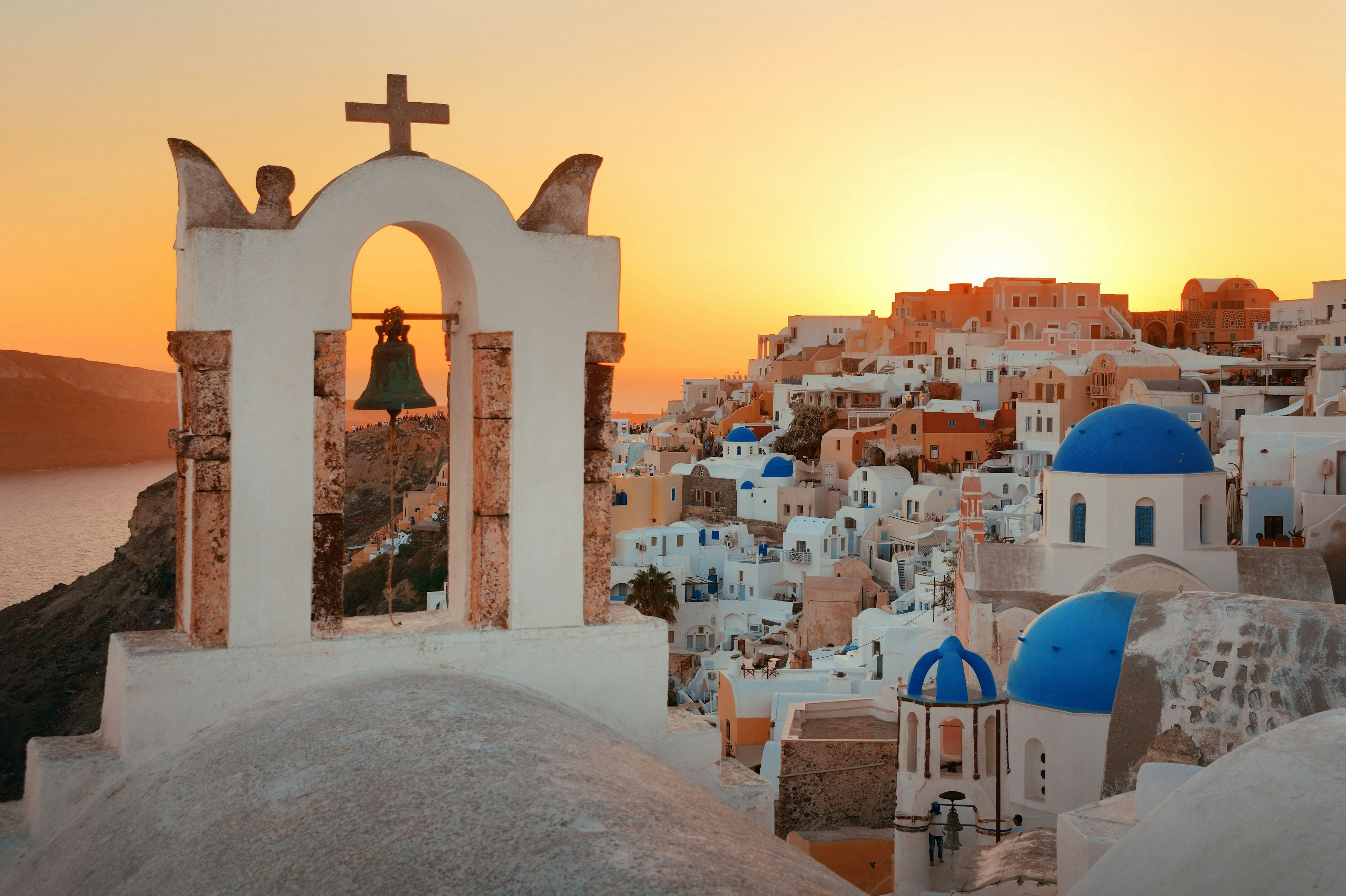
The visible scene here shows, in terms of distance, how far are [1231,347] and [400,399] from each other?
171 feet

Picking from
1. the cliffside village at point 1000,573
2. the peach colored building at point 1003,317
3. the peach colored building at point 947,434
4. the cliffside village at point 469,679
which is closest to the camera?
the cliffside village at point 469,679

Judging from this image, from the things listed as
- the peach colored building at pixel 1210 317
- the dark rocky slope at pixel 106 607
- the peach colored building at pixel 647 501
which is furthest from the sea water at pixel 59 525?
the peach colored building at pixel 1210 317

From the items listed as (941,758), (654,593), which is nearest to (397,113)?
(941,758)

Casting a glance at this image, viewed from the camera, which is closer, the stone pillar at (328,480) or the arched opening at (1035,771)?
the stone pillar at (328,480)

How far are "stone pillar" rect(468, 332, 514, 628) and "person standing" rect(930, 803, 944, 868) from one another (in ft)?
23.0

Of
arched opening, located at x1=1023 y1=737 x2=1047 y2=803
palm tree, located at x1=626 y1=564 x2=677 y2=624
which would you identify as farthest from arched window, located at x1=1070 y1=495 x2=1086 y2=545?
palm tree, located at x1=626 y1=564 x2=677 y2=624

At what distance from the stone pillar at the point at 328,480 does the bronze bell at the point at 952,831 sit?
7277 millimetres

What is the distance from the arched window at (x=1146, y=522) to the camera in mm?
14109

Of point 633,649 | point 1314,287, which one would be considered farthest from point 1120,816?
point 1314,287

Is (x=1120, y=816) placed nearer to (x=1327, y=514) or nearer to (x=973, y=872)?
(x=973, y=872)

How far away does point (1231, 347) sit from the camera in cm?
5072

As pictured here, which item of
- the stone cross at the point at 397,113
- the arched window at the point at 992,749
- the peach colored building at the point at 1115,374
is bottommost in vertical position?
the arched window at the point at 992,749

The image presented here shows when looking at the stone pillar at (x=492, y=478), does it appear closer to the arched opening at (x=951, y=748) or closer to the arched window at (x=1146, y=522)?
the arched opening at (x=951, y=748)

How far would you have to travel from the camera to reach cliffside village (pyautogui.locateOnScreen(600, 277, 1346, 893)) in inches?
337
